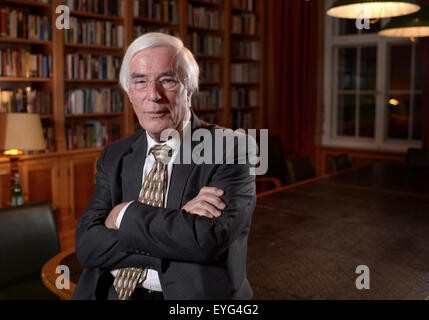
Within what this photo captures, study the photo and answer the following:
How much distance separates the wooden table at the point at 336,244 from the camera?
5.05 feet

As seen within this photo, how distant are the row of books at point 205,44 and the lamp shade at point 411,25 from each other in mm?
2403

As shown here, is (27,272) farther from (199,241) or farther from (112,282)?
(199,241)

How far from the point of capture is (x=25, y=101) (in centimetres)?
380

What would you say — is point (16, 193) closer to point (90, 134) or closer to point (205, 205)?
point (90, 134)

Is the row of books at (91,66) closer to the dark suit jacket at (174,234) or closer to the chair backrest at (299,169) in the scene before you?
the chair backrest at (299,169)

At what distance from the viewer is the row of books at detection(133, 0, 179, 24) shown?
14.8 feet

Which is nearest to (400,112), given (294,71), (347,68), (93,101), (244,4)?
(347,68)

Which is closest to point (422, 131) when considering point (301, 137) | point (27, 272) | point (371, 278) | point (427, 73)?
point (427, 73)

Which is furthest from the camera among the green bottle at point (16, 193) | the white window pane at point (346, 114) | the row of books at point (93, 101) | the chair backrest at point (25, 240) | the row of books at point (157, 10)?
the white window pane at point (346, 114)

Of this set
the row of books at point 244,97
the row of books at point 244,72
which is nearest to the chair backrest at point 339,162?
the row of books at point 244,97

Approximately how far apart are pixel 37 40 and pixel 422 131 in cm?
394

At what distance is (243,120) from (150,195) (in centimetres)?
469

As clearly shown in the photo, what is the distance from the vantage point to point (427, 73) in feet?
16.4
